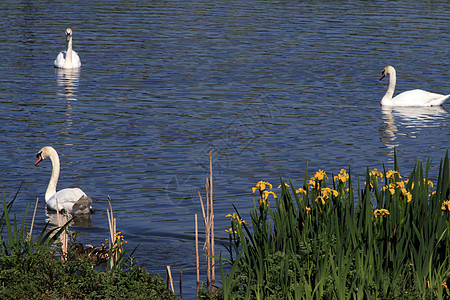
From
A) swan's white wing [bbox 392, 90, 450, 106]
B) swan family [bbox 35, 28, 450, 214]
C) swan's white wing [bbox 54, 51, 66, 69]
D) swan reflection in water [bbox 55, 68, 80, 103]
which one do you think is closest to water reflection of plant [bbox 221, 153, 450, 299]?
swan family [bbox 35, 28, 450, 214]

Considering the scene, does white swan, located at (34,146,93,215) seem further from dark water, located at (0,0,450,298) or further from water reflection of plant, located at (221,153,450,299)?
water reflection of plant, located at (221,153,450,299)

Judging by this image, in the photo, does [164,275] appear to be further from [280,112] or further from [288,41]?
[288,41]

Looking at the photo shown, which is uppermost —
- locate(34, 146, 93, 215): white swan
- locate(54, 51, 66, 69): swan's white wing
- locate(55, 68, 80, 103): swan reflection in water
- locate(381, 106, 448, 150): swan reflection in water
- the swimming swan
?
locate(54, 51, 66, 69): swan's white wing

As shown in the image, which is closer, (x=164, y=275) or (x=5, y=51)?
(x=164, y=275)

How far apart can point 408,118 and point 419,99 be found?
2.79 ft

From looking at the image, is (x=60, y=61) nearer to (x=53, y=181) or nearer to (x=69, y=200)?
(x=53, y=181)

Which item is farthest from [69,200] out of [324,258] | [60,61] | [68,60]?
[60,61]

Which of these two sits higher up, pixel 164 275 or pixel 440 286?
pixel 440 286

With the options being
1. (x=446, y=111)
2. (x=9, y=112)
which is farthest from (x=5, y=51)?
(x=446, y=111)

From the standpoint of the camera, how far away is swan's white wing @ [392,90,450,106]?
21.8 metres

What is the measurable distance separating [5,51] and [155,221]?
18.1 metres

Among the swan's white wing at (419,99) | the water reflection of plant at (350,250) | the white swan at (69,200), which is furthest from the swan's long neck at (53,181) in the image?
the swan's white wing at (419,99)

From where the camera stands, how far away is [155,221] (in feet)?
40.1

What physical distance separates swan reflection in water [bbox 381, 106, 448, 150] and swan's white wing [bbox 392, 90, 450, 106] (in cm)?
17
